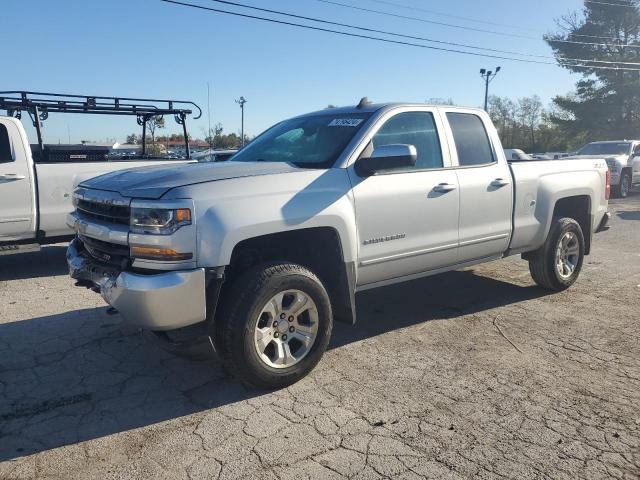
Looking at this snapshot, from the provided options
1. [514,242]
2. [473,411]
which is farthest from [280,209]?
[514,242]

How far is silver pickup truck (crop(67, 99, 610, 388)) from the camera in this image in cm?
336

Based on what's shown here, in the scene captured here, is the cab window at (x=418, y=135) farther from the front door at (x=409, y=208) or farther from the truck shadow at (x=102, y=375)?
the truck shadow at (x=102, y=375)

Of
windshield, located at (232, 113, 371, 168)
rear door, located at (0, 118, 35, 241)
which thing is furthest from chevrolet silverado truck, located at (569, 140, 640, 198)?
rear door, located at (0, 118, 35, 241)

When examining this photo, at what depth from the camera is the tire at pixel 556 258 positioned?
603cm

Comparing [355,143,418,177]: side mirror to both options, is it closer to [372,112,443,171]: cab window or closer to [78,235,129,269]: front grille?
[372,112,443,171]: cab window

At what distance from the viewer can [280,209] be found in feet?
12.1

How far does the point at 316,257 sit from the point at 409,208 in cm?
88

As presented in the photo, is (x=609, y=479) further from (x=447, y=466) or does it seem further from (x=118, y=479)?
(x=118, y=479)

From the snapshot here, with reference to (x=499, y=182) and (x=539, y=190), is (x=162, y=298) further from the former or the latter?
(x=539, y=190)

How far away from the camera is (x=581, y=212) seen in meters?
6.56

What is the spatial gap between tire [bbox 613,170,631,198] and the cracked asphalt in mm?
14085

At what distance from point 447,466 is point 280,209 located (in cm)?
185

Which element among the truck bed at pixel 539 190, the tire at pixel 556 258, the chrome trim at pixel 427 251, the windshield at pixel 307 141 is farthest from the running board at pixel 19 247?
the tire at pixel 556 258

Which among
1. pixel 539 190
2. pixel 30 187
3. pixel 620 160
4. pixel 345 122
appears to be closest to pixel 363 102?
pixel 345 122
